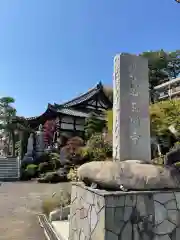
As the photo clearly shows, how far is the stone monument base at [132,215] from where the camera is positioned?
3129mm

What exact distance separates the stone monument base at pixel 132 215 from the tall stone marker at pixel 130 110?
1.00 m

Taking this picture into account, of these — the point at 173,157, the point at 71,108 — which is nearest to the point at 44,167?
the point at 71,108

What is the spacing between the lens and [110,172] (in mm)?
3572

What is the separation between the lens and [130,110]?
175 inches

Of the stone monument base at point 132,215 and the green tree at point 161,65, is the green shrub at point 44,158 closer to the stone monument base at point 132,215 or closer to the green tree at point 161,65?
the green tree at point 161,65

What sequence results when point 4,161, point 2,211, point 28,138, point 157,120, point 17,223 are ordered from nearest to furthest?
point 17,223 → point 2,211 → point 157,120 → point 4,161 → point 28,138

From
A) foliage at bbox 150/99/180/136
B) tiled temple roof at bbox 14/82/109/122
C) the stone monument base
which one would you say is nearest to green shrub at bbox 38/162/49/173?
tiled temple roof at bbox 14/82/109/122

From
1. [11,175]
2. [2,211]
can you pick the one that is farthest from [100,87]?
[2,211]

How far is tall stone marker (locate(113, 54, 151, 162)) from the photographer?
4.33m

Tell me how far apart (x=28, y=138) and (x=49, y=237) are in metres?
19.5

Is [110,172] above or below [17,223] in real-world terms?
above

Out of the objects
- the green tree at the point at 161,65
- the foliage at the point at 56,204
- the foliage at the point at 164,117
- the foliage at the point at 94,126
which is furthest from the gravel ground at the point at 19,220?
the green tree at the point at 161,65

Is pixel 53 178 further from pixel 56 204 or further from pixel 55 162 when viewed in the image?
pixel 56 204

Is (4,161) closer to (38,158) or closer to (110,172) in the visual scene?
(38,158)
